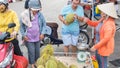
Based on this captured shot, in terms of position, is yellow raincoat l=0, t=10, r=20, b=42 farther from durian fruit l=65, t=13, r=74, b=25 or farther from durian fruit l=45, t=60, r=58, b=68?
durian fruit l=45, t=60, r=58, b=68

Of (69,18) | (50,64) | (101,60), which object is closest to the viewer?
(50,64)

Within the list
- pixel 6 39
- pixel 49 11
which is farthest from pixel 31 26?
pixel 49 11

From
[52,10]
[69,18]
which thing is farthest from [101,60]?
[52,10]

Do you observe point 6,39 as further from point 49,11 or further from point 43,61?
point 49,11

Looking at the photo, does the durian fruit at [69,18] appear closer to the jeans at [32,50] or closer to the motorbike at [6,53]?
the jeans at [32,50]

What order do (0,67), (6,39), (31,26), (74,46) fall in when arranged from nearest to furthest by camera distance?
(0,67), (6,39), (31,26), (74,46)

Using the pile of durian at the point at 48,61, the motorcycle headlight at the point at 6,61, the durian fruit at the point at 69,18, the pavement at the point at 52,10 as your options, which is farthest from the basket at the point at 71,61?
the pavement at the point at 52,10

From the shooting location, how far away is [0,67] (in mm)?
4531

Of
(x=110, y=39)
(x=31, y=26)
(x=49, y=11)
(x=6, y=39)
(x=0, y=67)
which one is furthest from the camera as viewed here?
(x=49, y=11)

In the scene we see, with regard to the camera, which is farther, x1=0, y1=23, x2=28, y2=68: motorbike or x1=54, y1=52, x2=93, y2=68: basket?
x1=54, y1=52, x2=93, y2=68: basket

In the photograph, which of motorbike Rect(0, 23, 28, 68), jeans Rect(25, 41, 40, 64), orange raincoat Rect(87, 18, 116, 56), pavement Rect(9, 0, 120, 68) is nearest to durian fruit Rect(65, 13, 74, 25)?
jeans Rect(25, 41, 40, 64)

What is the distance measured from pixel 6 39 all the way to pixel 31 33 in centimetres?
106

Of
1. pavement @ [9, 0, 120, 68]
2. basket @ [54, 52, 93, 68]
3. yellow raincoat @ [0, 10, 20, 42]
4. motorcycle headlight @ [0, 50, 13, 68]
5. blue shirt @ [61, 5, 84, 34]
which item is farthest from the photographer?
pavement @ [9, 0, 120, 68]

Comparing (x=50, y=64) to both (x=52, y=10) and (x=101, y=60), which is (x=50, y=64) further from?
(x=52, y=10)
